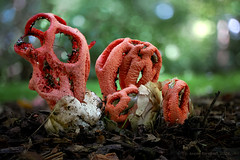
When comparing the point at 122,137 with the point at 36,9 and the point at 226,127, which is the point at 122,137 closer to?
the point at 226,127

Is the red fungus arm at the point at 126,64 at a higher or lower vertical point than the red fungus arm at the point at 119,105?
higher

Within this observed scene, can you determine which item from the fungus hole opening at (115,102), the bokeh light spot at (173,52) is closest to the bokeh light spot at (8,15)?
the bokeh light spot at (173,52)

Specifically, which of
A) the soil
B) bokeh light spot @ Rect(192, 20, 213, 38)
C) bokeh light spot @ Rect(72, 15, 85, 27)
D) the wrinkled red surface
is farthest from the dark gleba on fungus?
bokeh light spot @ Rect(192, 20, 213, 38)

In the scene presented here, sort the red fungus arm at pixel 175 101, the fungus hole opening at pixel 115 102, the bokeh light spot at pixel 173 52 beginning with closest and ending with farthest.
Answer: the red fungus arm at pixel 175 101 < the fungus hole opening at pixel 115 102 < the bokeh light spot at pixel 173 52

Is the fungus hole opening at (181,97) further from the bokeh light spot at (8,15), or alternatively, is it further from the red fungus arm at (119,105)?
the bokeh light spot at (8,15)

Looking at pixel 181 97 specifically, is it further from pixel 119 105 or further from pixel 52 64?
pixel 52 64

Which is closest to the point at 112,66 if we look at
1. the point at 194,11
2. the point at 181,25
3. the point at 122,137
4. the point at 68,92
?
the point at 68,92
